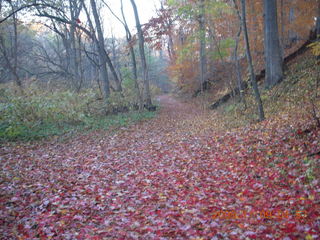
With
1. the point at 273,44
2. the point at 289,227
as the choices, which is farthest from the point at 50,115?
the point at 289,227

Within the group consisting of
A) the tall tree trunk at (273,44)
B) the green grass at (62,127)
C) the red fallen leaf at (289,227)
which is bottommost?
the red fallen leaf at (289,227)

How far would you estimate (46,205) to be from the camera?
211 inches

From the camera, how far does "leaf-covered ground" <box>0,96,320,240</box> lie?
4.23 meters

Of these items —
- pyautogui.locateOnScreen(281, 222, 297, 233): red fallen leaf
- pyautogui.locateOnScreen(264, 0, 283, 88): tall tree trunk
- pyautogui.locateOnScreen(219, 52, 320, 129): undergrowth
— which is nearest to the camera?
pyautogui.locateOnScreen(281, 222, 297, 233): red fallen leaf

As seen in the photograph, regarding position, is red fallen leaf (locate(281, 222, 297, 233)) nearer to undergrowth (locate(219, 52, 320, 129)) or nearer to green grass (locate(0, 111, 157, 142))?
A: undergrowth (locate(219, 52, 320, 129))

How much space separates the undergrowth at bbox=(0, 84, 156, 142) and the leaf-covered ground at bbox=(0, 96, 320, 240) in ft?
6.11

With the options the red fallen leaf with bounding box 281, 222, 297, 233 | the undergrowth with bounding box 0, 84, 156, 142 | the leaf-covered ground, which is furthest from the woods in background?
the red fallen leaf with bounding box 281, 222, 297, 233

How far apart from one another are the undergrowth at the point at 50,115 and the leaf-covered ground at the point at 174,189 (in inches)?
73.3

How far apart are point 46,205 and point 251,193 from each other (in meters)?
4.23

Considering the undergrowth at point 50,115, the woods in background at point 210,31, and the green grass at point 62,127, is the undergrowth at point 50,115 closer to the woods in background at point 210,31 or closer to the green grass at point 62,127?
the green grass at point 62,127

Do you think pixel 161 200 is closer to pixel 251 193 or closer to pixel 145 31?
pixel 251 193

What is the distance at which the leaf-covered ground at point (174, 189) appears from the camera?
13.9 ft

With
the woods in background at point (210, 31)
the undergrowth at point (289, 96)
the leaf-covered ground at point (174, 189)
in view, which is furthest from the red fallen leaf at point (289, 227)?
the woods in background at point (210, 31)

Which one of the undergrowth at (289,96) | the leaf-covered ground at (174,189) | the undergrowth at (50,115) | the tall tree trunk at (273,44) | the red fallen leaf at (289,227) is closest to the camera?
the red fallen leaf at (289,227)
